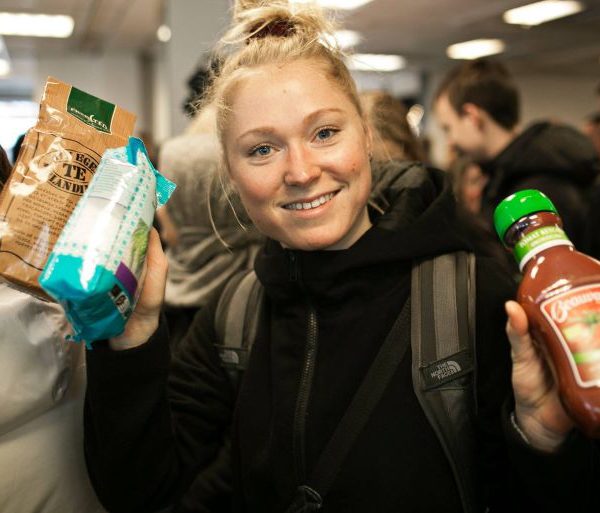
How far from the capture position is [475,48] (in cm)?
931

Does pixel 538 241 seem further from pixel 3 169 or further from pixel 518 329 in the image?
pixel 3 169

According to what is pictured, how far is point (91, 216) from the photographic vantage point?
795mm

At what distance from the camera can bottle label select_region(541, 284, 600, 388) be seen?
742 mm

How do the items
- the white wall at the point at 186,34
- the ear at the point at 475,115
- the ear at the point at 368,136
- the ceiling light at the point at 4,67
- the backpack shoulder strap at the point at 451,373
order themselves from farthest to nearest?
the ceiling light at the point at 4,67
the white wall at the point at 186,34
the ear at the point at 475,115
the ear at the point at 368,136
the backpack shoulder strap at the point at 451,373

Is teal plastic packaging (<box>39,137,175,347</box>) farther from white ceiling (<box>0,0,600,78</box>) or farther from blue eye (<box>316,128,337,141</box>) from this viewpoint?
white ceiling (<box>0,0,600,78</box>)

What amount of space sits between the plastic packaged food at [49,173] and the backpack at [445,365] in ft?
1.84

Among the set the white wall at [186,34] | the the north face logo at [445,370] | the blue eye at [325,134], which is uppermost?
the white wall at [186,34]

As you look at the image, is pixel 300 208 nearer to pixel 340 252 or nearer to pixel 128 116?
pixel 340 252

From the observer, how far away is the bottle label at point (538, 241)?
0.84 m

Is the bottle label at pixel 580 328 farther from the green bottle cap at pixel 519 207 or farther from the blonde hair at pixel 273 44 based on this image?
the blonde hair at pixel 273 44

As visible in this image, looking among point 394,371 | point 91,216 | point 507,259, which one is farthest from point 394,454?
point 507,259

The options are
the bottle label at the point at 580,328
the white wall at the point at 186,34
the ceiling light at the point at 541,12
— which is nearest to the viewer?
the bottle label at the point at 580,328

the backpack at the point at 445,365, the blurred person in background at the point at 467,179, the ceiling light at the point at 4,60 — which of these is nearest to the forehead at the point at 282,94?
the backpack at the point at 445,365

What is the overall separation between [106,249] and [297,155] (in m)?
0.41
